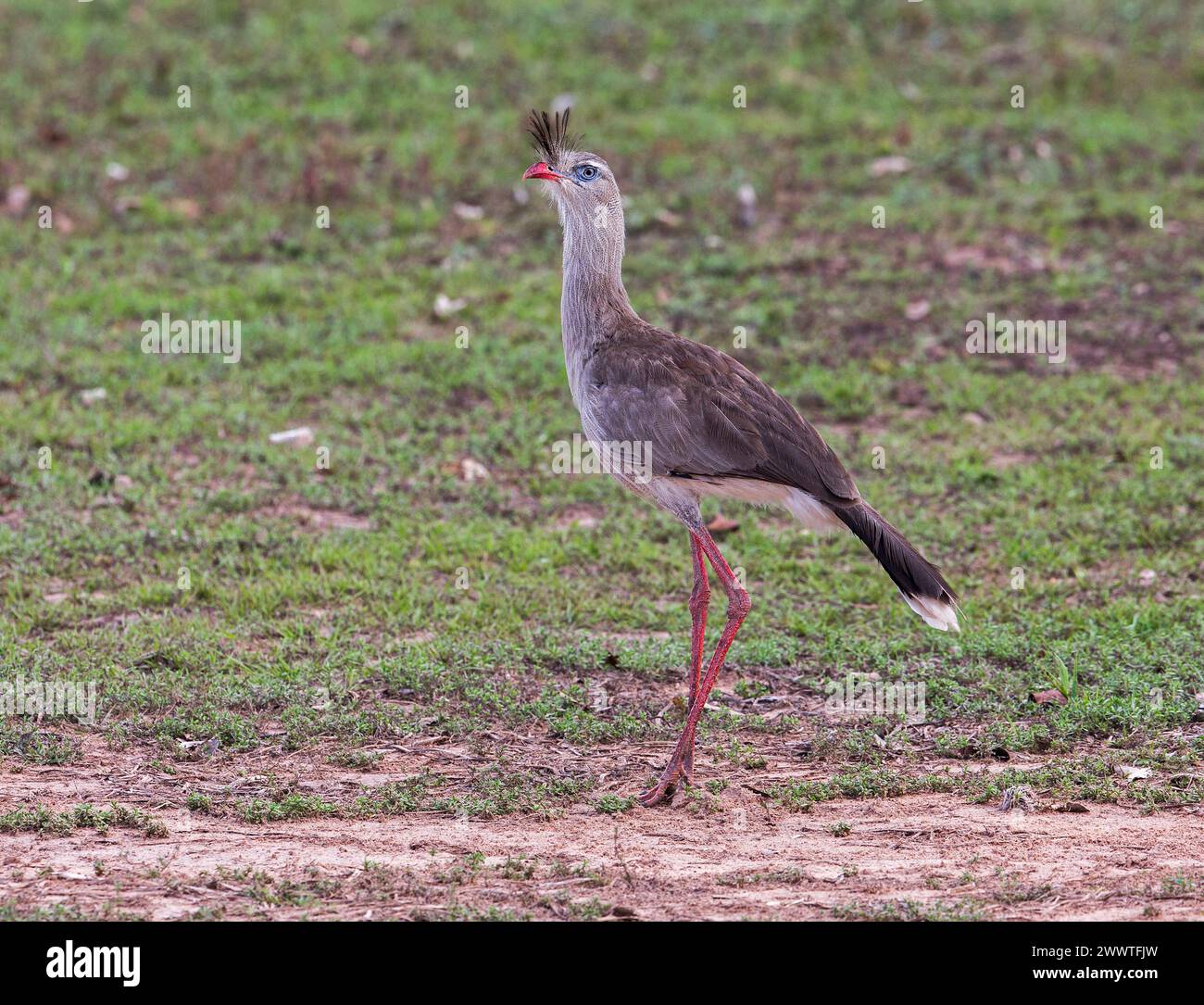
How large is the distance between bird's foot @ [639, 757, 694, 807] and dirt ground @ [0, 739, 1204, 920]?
3.1 inches

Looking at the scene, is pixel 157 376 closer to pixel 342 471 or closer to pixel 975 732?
pixel 342 471

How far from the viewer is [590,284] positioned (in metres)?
6.16

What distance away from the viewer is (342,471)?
8.51 metres

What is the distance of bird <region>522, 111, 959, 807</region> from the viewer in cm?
569

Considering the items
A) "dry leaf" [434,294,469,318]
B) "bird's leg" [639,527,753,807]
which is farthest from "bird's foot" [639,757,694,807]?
"dry leaf" [434,294,469,318]

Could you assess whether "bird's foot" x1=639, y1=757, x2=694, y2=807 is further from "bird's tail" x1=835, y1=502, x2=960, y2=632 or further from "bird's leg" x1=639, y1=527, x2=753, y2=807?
"bird's tail" x1=835, y1=502, x2=960, y2=632

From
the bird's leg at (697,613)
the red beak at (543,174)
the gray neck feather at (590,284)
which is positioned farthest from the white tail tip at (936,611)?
the red beak at (543,174)

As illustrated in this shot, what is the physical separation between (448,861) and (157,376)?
540 cm

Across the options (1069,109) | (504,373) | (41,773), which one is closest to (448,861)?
(41,773)

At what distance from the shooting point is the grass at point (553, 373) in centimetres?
634

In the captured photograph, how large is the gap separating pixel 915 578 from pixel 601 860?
1531 millimetres

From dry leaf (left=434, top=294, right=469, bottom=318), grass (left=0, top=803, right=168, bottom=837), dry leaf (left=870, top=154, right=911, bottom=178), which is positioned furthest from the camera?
dry leaf (left=870, top=154, right=911, bottom=178)

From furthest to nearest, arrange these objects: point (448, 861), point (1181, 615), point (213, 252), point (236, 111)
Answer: point (236, 111) < point (213, 252) < point (1181, 615) < point (448, 861)

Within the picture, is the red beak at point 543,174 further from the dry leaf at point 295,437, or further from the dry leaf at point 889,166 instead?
the dry leaf at point 889,166
